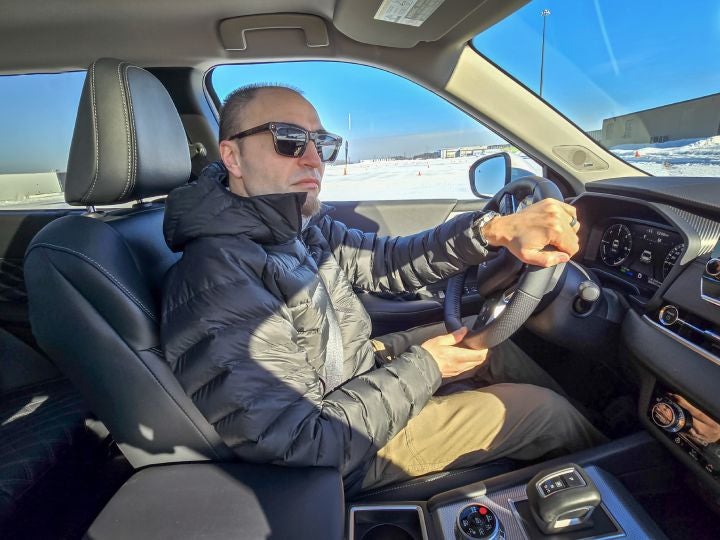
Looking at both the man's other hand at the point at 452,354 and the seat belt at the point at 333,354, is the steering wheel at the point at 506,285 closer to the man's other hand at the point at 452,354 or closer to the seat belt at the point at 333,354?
the man's other hand at the point at 452,354

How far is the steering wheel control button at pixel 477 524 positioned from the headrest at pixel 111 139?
4.00 ft

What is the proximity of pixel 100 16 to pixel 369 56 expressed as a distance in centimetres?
121

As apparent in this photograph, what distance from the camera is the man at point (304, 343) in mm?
1006

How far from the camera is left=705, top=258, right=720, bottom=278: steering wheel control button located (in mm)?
1135

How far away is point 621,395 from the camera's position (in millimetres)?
1616

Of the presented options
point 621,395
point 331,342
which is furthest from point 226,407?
point 621,395

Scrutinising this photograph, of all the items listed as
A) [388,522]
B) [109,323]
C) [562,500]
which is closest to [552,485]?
[562,500]

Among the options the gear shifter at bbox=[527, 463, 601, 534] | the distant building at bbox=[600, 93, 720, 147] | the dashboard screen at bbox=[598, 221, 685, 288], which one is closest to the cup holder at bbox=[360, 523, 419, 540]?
the gear shifter at bbox=[527, 463, 601, 534]

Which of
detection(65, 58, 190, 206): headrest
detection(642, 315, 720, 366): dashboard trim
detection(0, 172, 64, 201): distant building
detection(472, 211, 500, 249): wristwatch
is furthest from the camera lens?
detection(0, 172, 64, 201): distant building

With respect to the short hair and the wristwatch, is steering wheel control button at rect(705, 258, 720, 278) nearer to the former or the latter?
the wristwatch

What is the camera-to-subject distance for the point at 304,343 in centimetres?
125

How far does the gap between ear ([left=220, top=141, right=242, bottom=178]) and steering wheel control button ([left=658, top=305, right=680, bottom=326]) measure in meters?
1.30

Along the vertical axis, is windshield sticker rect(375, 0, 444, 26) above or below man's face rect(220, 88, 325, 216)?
above

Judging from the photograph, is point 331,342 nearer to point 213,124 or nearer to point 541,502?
point 541,502
